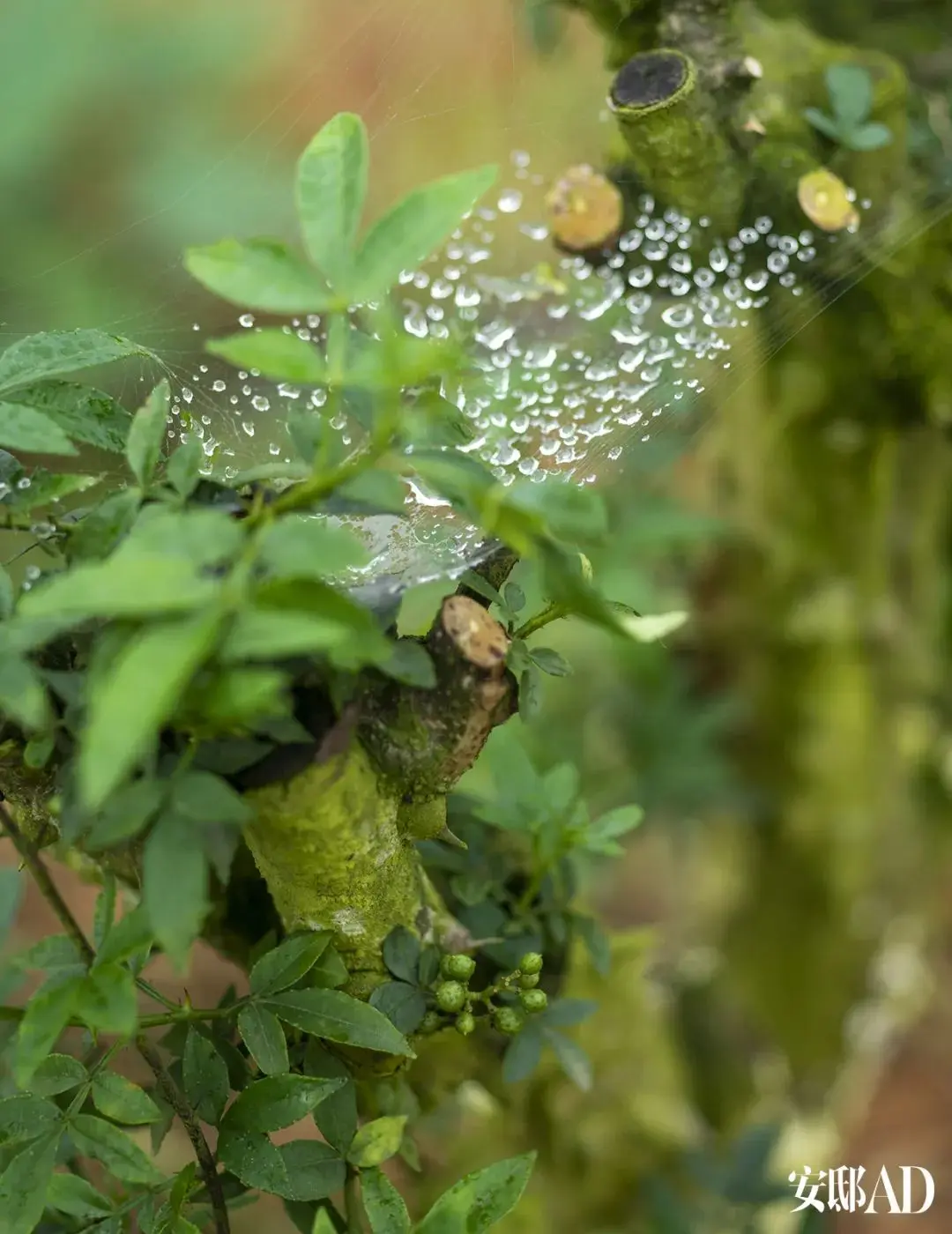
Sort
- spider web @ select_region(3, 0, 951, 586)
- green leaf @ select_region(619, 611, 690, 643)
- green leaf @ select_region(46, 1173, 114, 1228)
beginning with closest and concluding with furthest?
green leaf @ select_region(619, 611, 690, 643)
green leaf @ select_region(46, 1173, 114, 1228)
spider web @ select_region(3, 0, 951, 586)

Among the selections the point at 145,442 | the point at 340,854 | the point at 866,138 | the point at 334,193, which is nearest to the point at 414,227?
the point at 334,193

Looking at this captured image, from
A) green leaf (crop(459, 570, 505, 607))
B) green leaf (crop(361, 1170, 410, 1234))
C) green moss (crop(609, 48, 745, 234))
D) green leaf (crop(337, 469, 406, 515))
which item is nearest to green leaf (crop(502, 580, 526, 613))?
green leaf (crop(459, 570, 505, 607))

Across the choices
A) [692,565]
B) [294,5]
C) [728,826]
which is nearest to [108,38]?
[294,5]

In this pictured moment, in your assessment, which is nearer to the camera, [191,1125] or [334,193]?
[334,193]

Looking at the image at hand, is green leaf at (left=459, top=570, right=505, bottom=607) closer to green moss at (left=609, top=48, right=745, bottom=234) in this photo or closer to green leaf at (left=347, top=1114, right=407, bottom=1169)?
green leaf at (left=347, top=1114, right=407, bottom=1169)

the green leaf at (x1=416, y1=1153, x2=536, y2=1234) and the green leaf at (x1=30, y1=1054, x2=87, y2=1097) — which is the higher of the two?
the green leaf at (x1=30, y1=1054, x2=87, y2=1097)

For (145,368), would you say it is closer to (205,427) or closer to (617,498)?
(205,427)

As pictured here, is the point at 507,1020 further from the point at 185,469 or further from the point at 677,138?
the point at 677,138
